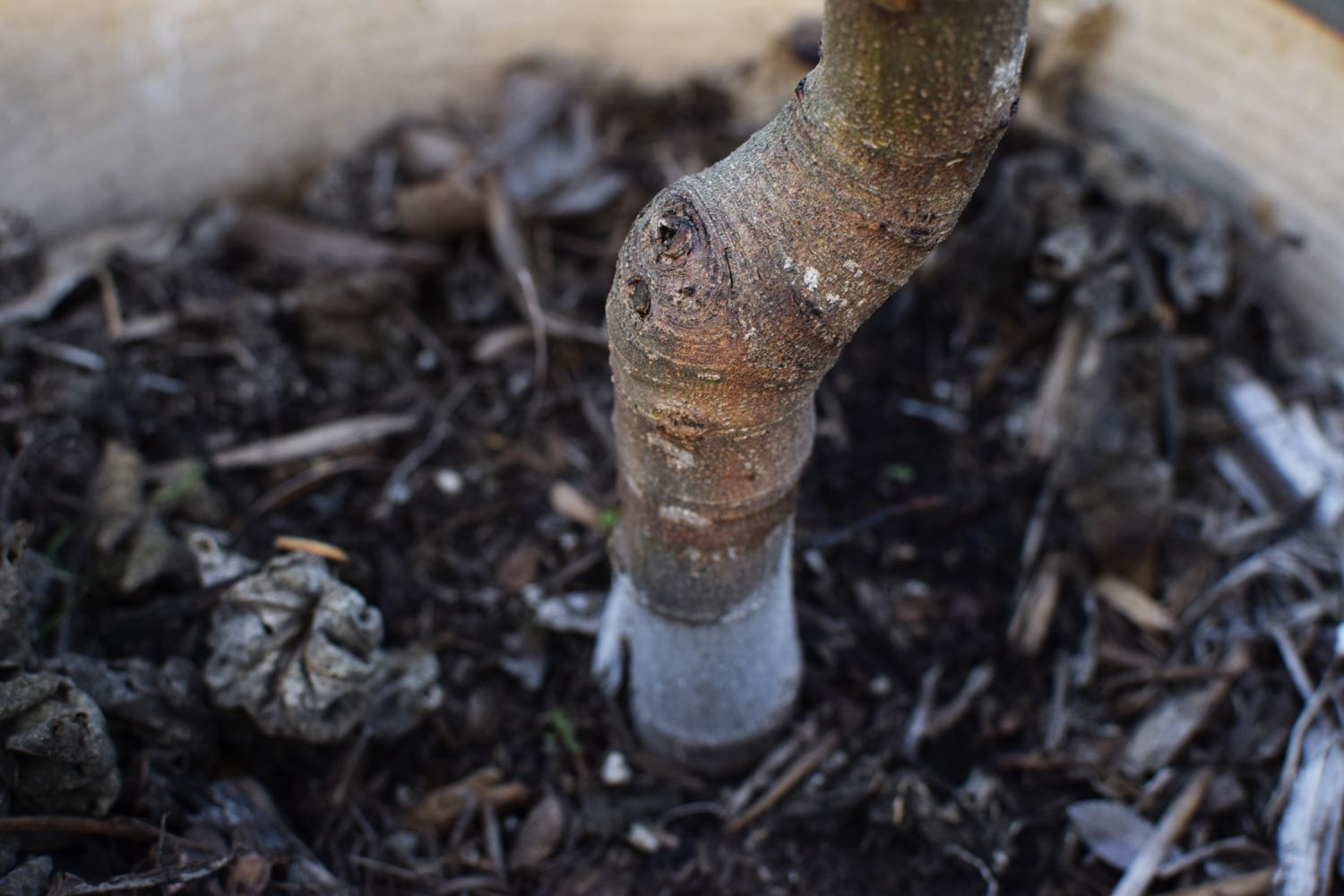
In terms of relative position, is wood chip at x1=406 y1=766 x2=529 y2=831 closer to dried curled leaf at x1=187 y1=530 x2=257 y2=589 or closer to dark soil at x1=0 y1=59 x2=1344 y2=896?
dark soil at x1=0 y1=59 x2=1344 y2=896

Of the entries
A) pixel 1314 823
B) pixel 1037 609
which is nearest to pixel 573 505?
pixel 1037 609

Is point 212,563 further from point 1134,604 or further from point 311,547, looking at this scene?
point 1134,604

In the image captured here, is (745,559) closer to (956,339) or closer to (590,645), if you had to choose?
(590,645)

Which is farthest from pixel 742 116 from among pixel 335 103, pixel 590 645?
pixel 590 645

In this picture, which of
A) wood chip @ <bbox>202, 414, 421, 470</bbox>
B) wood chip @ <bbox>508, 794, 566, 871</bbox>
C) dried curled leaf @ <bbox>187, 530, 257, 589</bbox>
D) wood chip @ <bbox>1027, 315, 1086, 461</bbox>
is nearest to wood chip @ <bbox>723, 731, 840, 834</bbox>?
wood chip @ <bbox>508, 794, 566, 871</bbox>

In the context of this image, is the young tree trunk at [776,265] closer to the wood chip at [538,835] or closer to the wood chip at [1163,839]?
the wood chip at [538,835]

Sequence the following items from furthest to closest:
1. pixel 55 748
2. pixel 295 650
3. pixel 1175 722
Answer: pixel 1175 722 → pixel 295 650 → pixel 55 748
